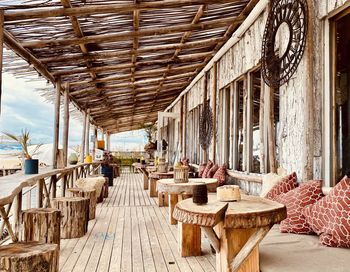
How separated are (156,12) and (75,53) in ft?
4.61

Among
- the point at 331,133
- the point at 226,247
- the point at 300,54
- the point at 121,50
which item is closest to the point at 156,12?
the point at 121,50

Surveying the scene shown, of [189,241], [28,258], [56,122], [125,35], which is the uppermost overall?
[125,35]

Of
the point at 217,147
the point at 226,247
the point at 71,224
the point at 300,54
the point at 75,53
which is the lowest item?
the point at 71,224

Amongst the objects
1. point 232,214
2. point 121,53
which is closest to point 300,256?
point 232,214

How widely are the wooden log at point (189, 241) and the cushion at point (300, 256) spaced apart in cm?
102

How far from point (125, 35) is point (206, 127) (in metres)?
3.21

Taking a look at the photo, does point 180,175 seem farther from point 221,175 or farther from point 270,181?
point 221,175

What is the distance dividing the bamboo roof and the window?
1414 millimetres

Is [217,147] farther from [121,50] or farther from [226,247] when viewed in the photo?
[226,247]

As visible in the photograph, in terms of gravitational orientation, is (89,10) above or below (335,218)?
above

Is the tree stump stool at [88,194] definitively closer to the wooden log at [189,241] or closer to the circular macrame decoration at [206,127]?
the wooden log at [189,241]

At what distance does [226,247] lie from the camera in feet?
6.44

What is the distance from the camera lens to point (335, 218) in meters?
2.05

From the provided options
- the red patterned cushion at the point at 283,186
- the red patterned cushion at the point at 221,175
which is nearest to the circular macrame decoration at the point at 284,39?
the red patterned cushion at the point at 283,186
